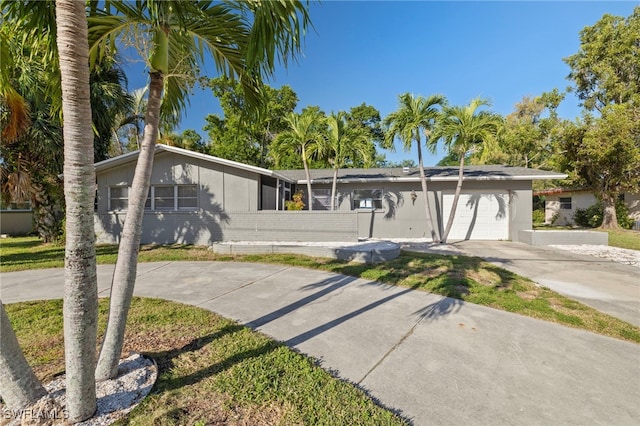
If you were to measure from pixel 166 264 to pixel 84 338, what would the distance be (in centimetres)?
631

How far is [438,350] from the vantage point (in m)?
3.30

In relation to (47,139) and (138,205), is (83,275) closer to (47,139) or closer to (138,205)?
(138,205)

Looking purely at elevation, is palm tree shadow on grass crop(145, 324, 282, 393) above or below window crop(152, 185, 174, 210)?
below

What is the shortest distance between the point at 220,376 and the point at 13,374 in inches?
57.3

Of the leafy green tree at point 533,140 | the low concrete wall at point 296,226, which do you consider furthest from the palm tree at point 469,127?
the leafy green tree at point 533,140

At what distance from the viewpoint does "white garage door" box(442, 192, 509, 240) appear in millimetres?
12766

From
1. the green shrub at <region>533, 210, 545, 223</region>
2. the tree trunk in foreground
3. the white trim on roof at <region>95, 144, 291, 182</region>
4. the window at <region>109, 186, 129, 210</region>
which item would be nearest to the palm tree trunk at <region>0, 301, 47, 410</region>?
the white trim on roof at <region>95, 144, 291, 182</region>

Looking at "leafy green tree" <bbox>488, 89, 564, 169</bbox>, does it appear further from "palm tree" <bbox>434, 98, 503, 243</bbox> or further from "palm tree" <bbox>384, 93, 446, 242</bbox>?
"palm tree" <bbox>384, 93, 446, 242</bbox>

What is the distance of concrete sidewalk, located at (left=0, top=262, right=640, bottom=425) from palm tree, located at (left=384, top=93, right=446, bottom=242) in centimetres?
691

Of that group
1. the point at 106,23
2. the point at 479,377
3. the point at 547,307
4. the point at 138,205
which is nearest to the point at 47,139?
the point at 106,23

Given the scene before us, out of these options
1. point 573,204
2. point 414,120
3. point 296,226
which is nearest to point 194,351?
point 296,226

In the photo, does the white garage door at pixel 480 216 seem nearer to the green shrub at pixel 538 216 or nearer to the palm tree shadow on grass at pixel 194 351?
the green shrub at pixel 538 216

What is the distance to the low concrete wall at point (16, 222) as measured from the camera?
54.3 ft

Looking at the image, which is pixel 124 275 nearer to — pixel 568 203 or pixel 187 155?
pixel 187 155
